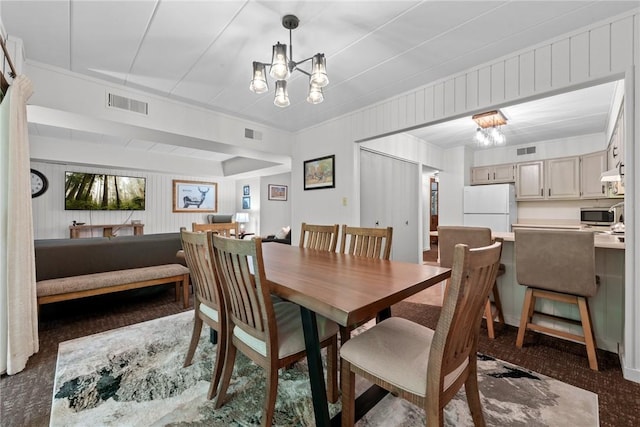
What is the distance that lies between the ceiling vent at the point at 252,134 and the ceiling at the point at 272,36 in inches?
33.1

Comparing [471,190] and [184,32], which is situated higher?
[184,32]

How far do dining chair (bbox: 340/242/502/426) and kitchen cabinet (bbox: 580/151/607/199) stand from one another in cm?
501

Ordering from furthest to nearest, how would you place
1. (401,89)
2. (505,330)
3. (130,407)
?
(401,89) → (505,330) → (130,407)

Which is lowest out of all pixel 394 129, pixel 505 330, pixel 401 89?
pixel 505 330

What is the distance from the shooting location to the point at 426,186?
7594 mm

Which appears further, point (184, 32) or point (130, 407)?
point (184, 32)

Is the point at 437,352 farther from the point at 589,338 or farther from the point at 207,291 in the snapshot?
the point at 589,338

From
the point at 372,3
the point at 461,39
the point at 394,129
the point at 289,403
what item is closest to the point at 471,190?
the point at 394,129

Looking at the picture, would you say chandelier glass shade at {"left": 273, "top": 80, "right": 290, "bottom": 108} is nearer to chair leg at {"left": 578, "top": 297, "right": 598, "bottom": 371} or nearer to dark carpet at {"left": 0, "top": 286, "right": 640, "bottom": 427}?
dark carpet at {"left": 0, "top": 286, "right": 640, "bottom": 427}

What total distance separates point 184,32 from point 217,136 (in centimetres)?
165

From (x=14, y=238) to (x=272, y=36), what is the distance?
230cm

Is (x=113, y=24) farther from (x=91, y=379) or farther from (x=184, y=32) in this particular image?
(x=91, y=379)

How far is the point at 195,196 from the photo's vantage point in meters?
7.58

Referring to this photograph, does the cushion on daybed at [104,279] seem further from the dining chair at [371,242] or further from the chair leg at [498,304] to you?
the chair leg at [498,304]
